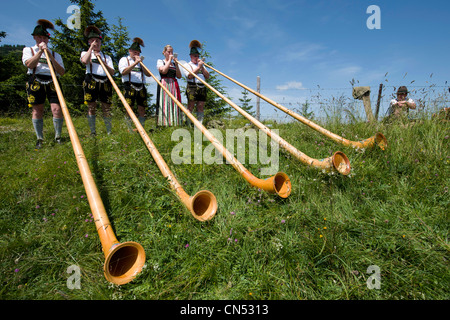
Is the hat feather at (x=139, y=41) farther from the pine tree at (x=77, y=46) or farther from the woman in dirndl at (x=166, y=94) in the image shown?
the pine tree at (x=77, y=46)

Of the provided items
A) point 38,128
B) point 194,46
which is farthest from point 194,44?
point 38,128

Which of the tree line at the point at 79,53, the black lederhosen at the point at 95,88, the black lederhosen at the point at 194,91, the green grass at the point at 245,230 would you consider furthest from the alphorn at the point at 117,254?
the tree line at the point at 79,53

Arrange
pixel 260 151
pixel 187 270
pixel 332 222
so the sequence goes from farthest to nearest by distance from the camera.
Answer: pixel 260 151 < pixel 332 222 < pixel 187 270

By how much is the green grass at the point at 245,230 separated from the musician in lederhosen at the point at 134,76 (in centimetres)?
203

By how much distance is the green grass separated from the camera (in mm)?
1313

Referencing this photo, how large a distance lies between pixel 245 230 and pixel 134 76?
398 cm

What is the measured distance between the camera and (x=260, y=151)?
10.3 feet

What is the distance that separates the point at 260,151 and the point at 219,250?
1862 millimetres

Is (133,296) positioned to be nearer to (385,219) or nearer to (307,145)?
(385,219)

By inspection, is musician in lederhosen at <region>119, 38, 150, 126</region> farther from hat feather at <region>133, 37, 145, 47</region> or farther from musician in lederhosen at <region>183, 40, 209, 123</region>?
musician in lederhosen at <region>183, 40, 209, 123</region>

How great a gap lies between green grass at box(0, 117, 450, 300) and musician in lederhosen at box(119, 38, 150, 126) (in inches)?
80.0

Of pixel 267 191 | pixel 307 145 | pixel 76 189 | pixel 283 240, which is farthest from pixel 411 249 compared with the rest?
pixel 76 189

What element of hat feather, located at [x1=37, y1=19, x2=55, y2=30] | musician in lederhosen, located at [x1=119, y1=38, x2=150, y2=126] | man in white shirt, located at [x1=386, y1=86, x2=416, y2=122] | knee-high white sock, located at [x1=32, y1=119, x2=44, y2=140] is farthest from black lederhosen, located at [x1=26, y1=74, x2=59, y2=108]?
man in white shirt, located at [x1=386, y1=86, x2=416, y2=122]

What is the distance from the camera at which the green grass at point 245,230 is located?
131 cm
